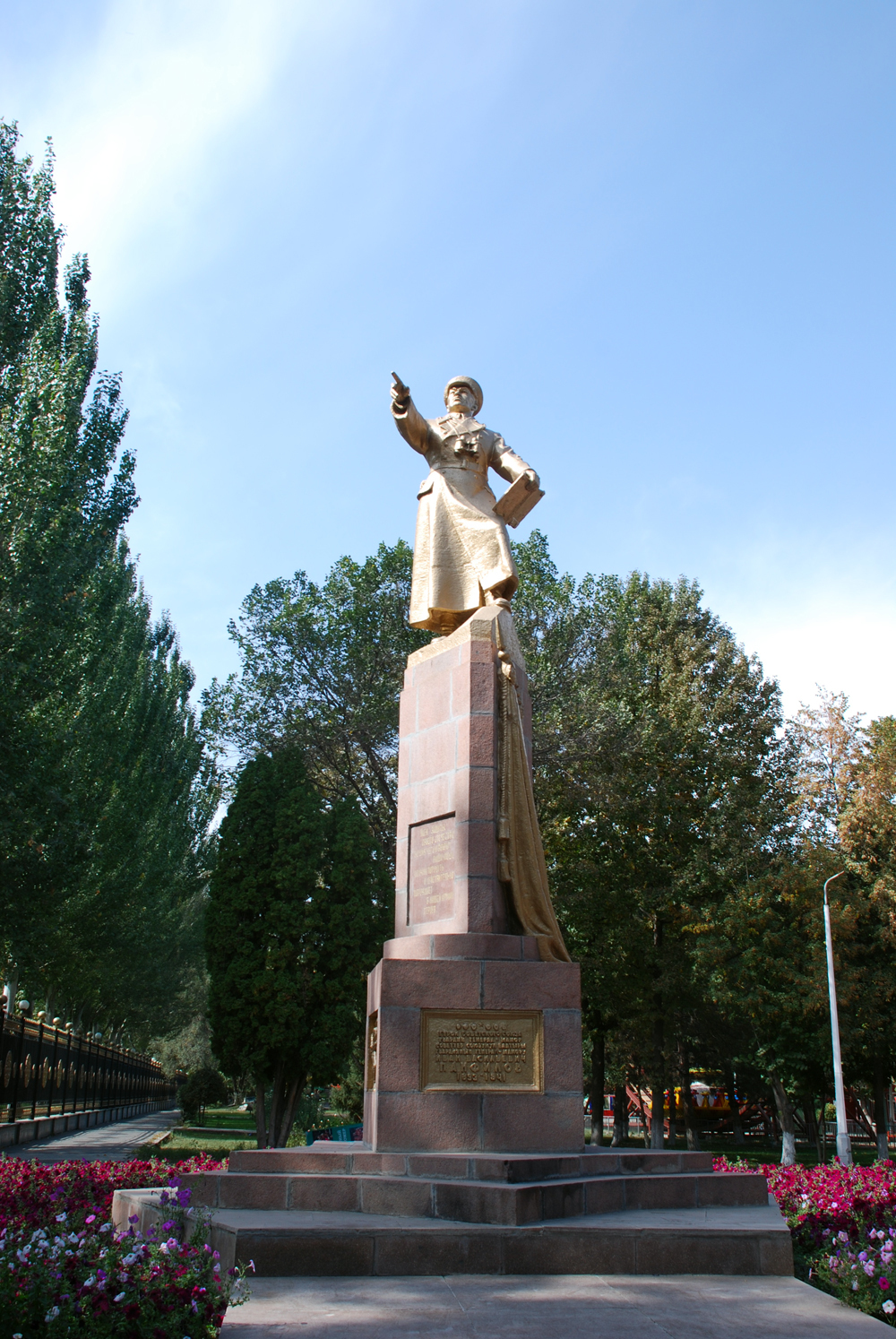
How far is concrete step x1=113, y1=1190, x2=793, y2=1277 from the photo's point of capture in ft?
17.0

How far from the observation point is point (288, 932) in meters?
20.5

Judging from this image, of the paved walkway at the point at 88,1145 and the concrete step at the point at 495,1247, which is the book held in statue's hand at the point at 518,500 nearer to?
the concrete step at the point at 495,1247

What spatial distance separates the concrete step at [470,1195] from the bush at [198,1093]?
112ft

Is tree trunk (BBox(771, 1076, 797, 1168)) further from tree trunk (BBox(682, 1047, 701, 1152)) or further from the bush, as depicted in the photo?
the bush

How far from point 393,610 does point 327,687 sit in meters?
2.45

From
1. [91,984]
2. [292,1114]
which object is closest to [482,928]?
[292,1114]

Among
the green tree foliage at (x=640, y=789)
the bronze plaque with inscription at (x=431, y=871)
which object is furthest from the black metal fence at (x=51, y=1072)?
the bronze plaque with inscription at (x=431, y=871)

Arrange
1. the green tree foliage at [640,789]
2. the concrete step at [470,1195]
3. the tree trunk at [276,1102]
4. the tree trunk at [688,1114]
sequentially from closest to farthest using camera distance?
the concrete step at [470,1195], the tree trunk at [276,1102], the green tree foliage at [640,789], the tree trunk at [688,1114]

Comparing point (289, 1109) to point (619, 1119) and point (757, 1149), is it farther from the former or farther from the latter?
point (757, 1149)

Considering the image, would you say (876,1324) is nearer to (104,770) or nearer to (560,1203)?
(560,1203)

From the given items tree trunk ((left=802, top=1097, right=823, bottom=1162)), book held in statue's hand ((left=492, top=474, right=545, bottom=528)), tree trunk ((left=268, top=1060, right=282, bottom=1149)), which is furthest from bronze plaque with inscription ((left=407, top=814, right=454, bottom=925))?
A: tree trunk ((left=802, top=1097, right=823, bottom=1162))

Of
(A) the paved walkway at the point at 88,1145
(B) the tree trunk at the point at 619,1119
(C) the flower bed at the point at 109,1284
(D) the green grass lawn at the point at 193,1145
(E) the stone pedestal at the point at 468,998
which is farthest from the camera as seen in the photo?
(B) the tree trunk at the point at 619,1119

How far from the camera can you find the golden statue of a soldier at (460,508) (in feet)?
30.6

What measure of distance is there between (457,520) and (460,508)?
4.9 inches
